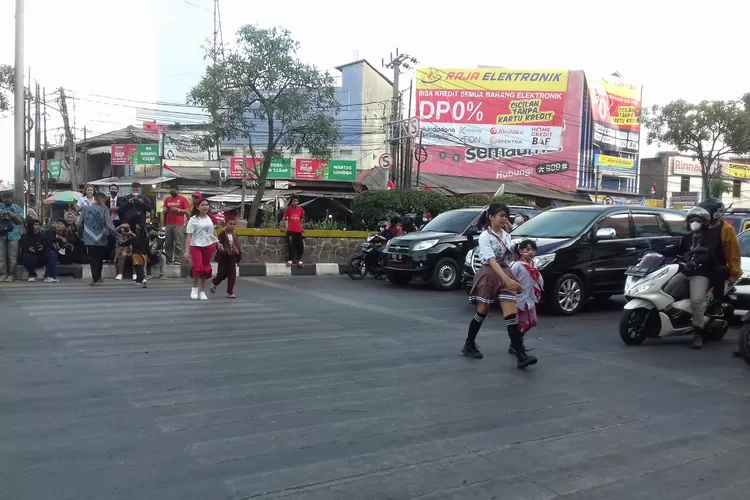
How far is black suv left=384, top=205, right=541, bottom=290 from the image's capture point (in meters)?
13.5

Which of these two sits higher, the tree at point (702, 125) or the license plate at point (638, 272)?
the tree at point (702, 125)

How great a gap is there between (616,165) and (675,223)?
41.6 metres

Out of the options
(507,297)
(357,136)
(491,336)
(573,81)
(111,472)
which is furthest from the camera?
(573,81)

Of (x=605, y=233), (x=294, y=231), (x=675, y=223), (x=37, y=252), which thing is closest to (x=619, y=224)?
(x=605, y=233)

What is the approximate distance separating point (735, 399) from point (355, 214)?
55.0 feet

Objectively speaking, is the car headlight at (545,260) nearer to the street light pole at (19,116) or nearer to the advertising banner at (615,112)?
the street light pole at (19,116)

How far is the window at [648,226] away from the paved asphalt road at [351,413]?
2.70 m

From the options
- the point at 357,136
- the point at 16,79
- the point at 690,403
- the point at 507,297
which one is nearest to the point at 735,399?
the point at 690,403

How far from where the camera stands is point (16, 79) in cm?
1608

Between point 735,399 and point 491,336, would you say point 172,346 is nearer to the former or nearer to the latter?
point 491,336

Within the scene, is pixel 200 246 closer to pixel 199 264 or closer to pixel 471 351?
pixel 199 264

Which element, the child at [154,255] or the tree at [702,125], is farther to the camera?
the tree at [702,125]

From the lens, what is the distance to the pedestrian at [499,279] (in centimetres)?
655

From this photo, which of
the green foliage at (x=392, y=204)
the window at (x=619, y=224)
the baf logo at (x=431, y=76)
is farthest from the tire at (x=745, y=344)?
the baf logo at (x=431, y=76)
